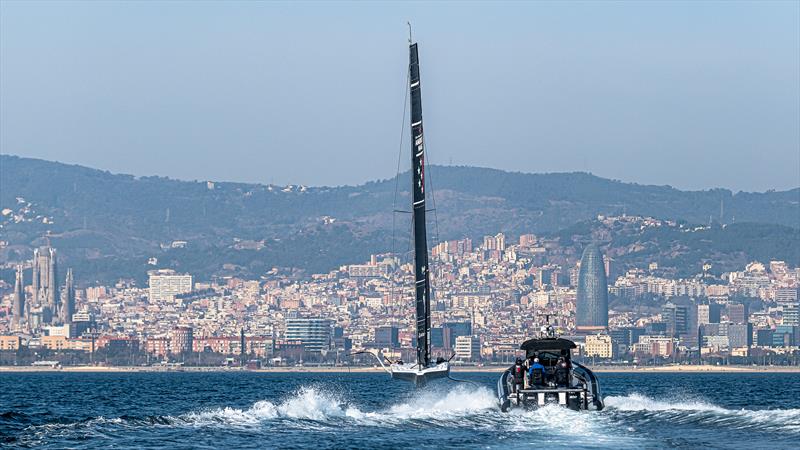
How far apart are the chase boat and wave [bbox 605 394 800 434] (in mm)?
2128

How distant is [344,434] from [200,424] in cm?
697

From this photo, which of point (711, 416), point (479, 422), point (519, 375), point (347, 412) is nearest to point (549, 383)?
point (519, 375)

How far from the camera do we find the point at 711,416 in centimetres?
7594

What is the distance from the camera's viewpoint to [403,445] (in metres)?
64.6

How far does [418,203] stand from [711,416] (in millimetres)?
24455

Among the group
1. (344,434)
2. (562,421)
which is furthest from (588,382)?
(344,434)

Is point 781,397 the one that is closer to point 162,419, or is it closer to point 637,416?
point 637,416

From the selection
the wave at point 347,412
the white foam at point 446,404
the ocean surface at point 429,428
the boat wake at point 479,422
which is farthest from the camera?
the white foam at point 446,404

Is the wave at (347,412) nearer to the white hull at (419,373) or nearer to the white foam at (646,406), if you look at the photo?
the white hull at (419,373)

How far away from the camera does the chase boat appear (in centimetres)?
7325

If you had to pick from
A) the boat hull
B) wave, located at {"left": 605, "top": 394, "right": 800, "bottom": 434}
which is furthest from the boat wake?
the boat hull

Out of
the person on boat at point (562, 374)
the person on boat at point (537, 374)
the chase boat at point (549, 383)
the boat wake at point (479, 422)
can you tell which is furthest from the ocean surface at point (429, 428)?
the person on boat at point (562, 374)

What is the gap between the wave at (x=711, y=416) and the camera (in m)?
70.3

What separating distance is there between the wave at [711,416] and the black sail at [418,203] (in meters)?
12.2
